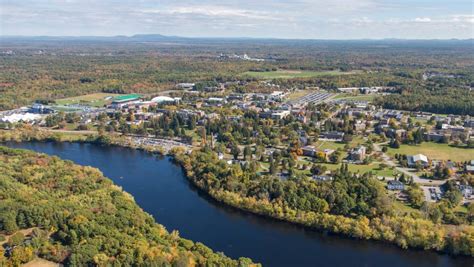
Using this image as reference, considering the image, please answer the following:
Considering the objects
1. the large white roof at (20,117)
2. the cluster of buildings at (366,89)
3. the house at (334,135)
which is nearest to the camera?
the house at (334,135)

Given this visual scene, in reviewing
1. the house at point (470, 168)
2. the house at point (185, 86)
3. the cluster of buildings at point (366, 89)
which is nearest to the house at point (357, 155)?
the house at point (470, 168)

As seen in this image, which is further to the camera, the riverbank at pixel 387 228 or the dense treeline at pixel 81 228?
the riverbank at pixel 387 228

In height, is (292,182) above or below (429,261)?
above

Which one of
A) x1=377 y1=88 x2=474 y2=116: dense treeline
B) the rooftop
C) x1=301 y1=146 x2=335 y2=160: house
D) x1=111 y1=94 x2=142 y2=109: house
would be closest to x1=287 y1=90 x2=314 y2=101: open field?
x1=377 y1=88 x2=474 y2=116: dense treeline

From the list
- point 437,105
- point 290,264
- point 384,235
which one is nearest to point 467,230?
point 384,235

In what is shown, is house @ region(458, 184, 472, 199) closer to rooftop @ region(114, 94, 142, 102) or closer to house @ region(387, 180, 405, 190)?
house @ region(387, 180, 405, 190)

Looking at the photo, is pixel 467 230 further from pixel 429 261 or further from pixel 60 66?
pixel 60 66

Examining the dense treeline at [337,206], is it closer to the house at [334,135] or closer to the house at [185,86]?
the house at [334,135]
